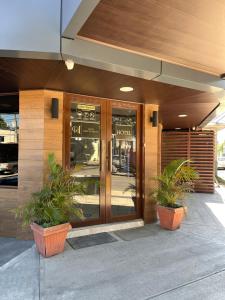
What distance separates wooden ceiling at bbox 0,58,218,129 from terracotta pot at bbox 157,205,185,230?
6.41 ft

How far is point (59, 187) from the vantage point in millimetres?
3477

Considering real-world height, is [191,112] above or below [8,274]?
above

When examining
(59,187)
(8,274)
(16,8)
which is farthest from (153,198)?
(16,8)

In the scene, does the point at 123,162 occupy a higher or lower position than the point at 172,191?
higher

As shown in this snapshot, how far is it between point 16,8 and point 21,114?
174cm

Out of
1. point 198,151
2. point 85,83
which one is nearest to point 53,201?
point 85,83

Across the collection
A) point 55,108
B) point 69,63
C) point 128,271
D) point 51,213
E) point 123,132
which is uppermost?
point 69,63

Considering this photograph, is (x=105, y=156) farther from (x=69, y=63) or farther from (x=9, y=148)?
(x=69, y=63)

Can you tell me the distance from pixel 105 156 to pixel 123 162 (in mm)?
434

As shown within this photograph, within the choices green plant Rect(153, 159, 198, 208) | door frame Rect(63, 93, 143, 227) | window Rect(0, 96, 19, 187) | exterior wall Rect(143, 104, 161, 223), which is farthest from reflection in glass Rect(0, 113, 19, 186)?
green plant Rect(153, 159, 198, 208)

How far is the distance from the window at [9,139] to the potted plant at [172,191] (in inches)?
99.8

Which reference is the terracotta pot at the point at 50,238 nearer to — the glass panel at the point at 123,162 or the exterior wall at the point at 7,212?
the exterior wall at the point at 7,212

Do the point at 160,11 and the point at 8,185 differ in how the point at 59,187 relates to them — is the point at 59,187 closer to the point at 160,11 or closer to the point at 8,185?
the point at 8,185

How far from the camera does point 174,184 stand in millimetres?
4566
